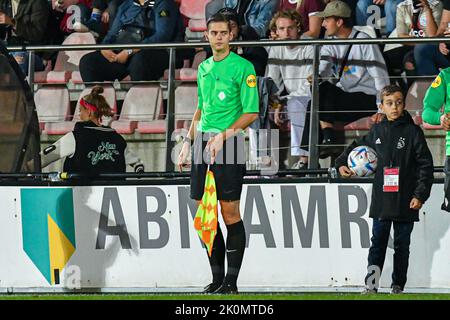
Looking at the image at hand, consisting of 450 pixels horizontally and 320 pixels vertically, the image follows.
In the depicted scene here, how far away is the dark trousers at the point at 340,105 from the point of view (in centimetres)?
1285

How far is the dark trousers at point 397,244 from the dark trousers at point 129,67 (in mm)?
3497

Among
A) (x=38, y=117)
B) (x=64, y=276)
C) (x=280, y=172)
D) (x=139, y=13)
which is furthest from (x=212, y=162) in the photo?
(x=139, y=13)

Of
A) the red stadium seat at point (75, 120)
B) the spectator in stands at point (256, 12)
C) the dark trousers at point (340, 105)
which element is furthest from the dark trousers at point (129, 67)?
the dark trousers at point (340, 105)

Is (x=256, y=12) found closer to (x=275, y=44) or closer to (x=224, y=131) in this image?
(x=275, y=44)

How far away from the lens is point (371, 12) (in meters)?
14.8

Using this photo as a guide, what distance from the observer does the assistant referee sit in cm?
1088

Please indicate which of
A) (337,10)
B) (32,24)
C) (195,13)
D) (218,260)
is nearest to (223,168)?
(218,260)

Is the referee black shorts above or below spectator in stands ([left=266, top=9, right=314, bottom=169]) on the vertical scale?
below


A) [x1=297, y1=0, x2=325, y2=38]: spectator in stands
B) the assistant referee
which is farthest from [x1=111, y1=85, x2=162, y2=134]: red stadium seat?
the assistant referee

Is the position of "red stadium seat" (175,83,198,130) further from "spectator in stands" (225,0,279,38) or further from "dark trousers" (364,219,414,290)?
"dark trousers" (364,219,414,290)

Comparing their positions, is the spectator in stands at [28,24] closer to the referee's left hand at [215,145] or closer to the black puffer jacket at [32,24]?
the black puffer jacket at [32,24]

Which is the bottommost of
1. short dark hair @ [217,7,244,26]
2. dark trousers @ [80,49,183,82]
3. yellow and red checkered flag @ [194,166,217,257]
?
yellow and red checkered flag @ [194,166,217,257]

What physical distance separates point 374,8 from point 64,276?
4.65m

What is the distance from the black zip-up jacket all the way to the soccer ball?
151 millimetres
